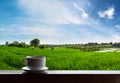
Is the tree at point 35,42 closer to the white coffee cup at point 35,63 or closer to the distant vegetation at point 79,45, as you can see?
the distant vegetation at point 79,45

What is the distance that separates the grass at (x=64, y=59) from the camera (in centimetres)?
168

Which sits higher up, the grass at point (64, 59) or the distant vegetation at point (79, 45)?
the distant vegetation at point (79, 45)

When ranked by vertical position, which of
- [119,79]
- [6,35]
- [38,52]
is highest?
[6,35]

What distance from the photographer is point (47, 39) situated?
1730 millimetres

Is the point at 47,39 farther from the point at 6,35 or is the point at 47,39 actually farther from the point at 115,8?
the point at 115,8

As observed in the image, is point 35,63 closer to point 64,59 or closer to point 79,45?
point 64,59

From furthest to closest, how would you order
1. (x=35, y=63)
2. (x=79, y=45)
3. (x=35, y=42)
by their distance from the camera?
(x=79, y=45) → (x=35, y=42) → (x=35, y=63)

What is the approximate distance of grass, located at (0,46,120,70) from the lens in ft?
5.52

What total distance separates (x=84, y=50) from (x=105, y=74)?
2.27ft

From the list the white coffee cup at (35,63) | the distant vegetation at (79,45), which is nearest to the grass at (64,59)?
the distant vegetation at (79,45)

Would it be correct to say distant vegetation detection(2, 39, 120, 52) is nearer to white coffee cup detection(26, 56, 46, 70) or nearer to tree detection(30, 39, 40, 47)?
tree detection(30, 39, 40, 47)

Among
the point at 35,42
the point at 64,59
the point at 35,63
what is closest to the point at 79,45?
the point at 64,59

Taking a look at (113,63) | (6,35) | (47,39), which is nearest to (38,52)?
(47,39)

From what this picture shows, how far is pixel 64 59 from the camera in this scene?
1.74 metres
